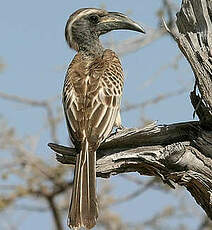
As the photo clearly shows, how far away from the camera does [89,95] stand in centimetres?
484

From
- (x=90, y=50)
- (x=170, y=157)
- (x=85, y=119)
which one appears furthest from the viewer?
(x=90, y=50)

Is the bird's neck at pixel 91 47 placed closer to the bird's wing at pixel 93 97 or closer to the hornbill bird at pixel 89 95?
the hornbill bird at pixel 89 95

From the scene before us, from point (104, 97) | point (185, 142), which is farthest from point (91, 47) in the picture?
point (185, 142)

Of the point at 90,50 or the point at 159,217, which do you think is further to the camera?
the point at 159,217

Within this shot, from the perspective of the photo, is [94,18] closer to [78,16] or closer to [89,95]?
[78,16]

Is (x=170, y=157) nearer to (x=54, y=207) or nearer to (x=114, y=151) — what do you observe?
(x=114, y=151)

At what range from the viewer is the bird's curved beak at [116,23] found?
215 inches

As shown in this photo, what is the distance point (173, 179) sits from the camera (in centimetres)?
434

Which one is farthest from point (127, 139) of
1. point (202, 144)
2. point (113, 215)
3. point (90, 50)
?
point (113, 215)

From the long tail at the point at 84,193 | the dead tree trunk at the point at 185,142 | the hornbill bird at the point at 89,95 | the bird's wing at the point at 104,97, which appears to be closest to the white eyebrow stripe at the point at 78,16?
the hornbill bird at the point at 89,95

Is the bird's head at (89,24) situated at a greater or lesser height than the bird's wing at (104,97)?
greater

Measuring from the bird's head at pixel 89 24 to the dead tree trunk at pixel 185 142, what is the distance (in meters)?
1.20

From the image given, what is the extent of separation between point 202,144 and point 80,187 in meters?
0.70

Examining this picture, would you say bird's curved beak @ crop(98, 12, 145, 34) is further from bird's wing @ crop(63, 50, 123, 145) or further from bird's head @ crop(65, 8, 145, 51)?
bird's wing @ crop(63, 50, 123, 145)
